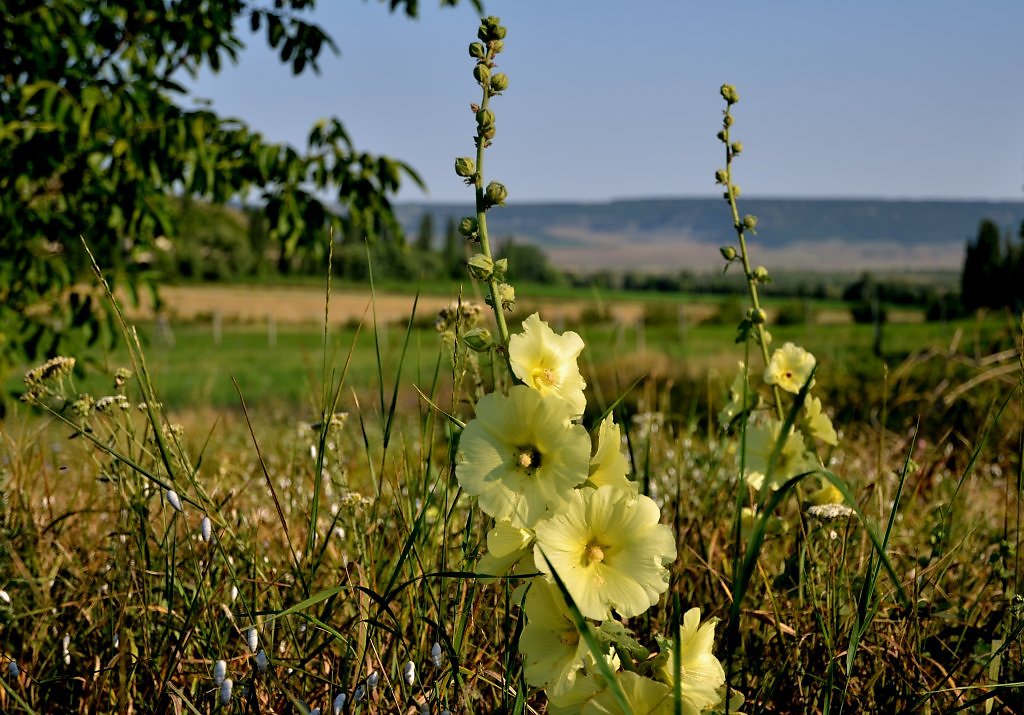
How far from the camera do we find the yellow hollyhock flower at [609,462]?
50.8 inches

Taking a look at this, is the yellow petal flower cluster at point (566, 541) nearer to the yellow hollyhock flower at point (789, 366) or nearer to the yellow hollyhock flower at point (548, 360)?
the yellow hollyhock flower at point (548, 360)

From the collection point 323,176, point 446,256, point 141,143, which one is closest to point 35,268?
point 141,143

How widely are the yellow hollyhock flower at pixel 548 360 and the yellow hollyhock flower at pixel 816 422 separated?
1018 millimetres

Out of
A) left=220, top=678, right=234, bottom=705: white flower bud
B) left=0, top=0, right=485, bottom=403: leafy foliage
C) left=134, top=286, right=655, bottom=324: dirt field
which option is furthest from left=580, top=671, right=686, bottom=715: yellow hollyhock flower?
left=134, top=286, right=655, bottom=324: dirt field

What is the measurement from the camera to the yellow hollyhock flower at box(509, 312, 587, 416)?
51.6 inches

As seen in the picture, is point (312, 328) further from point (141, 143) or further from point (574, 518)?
point (574, 518)

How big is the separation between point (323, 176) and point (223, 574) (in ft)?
10.9

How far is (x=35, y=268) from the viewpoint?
4707mm

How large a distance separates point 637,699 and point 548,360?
0.49 m

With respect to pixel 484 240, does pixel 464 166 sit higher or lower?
higher

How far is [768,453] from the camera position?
2.21 m

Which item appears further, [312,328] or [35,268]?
[312,328]

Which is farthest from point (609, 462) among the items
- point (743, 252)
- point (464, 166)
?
point (743, 252)

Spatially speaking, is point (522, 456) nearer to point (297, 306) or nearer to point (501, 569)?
point (501, 569)
